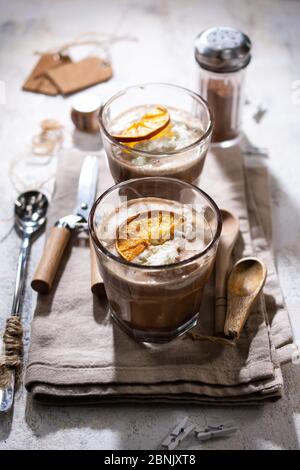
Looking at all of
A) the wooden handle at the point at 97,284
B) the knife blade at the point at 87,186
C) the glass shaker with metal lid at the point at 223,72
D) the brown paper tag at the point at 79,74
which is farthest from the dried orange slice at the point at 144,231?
the brown paper tag at the point at 79,74

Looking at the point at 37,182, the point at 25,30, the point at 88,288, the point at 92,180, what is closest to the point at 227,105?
the point at 92,180

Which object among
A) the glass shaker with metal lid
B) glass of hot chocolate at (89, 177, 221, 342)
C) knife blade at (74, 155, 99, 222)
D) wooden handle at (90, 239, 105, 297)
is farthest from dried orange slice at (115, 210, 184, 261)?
the glass shaker with metal lid

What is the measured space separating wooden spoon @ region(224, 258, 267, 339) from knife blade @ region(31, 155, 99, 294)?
15.2 inches

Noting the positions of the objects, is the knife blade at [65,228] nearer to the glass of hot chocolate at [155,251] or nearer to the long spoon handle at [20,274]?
the long spoon handle at [20,274]

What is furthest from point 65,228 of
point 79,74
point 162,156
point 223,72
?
point 79,74

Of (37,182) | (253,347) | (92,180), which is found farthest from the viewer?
(37,182)

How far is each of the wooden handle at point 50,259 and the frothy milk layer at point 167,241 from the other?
0.19 metres

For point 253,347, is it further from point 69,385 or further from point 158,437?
point 69,385

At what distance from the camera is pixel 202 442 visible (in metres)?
1.12

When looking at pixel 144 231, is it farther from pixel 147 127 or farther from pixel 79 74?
pixel 79 74

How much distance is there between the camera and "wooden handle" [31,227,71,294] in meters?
1.33

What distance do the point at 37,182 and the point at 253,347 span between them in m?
0.79

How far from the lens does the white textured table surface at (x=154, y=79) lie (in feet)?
3.74

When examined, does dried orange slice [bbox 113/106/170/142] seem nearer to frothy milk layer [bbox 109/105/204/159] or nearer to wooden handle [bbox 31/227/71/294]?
frothy milk layer [bbox 109/105/204/159]
